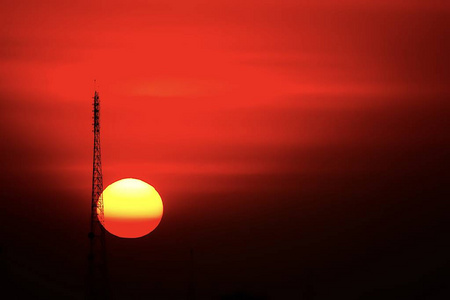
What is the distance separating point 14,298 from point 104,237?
31.3 meters

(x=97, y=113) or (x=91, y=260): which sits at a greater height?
(x=97, y=113)

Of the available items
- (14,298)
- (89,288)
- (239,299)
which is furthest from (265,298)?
(89,288)

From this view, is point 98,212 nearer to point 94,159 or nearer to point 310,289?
point 94,159

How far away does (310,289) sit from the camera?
152375 millimetres

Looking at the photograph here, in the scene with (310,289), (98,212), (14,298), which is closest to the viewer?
(98,212)

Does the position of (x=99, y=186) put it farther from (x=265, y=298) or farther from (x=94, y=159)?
(x=265, y=298)

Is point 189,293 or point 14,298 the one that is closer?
point 14,298

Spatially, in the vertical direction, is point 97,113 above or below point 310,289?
above

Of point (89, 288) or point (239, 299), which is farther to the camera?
point (239, 299)

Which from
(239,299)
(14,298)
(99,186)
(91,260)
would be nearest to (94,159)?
(99,186)

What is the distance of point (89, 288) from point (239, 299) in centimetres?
5637

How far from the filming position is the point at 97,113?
99688 mm

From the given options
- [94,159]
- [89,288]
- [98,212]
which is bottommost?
[89,288]

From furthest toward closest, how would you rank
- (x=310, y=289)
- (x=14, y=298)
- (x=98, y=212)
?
(x=310, y=289)
(x=14, y=298)
(x=98, y=212)
